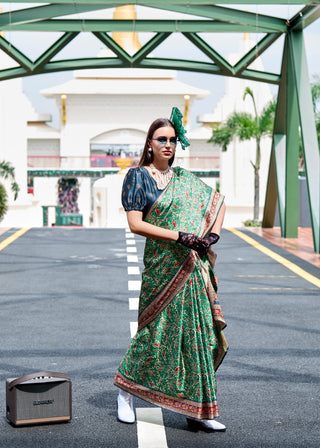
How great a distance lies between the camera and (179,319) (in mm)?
4480

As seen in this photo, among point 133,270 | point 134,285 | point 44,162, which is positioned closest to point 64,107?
point 44,162

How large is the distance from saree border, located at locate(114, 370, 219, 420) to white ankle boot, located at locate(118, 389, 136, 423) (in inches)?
4.3

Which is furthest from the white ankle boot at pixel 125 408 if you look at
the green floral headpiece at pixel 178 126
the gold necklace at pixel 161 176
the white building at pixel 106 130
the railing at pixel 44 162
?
the railing at pixel 44 162

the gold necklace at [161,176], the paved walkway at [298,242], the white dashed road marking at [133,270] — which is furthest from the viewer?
the paved walkway at [298,242]

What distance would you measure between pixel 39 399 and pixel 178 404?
744 mm

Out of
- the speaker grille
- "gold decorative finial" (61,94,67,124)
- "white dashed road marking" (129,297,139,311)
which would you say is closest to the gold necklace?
the speaker grille

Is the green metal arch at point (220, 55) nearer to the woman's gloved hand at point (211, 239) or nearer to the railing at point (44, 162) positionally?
the woman's gloved hand at point (211, 239)

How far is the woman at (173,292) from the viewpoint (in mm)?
4445

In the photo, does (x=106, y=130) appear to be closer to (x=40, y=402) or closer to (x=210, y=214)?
(x=210, y=214)

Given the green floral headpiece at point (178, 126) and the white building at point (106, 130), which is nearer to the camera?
the green floral headpiece at point (178, 126)

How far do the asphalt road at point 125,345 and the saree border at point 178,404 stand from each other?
13 centimetres

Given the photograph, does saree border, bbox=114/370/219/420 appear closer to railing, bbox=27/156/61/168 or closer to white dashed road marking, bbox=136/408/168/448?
white dashed road marking, bbox=136/408/168/448

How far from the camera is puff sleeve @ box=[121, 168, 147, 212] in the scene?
4594 mm

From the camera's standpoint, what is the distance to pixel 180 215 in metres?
4.60
